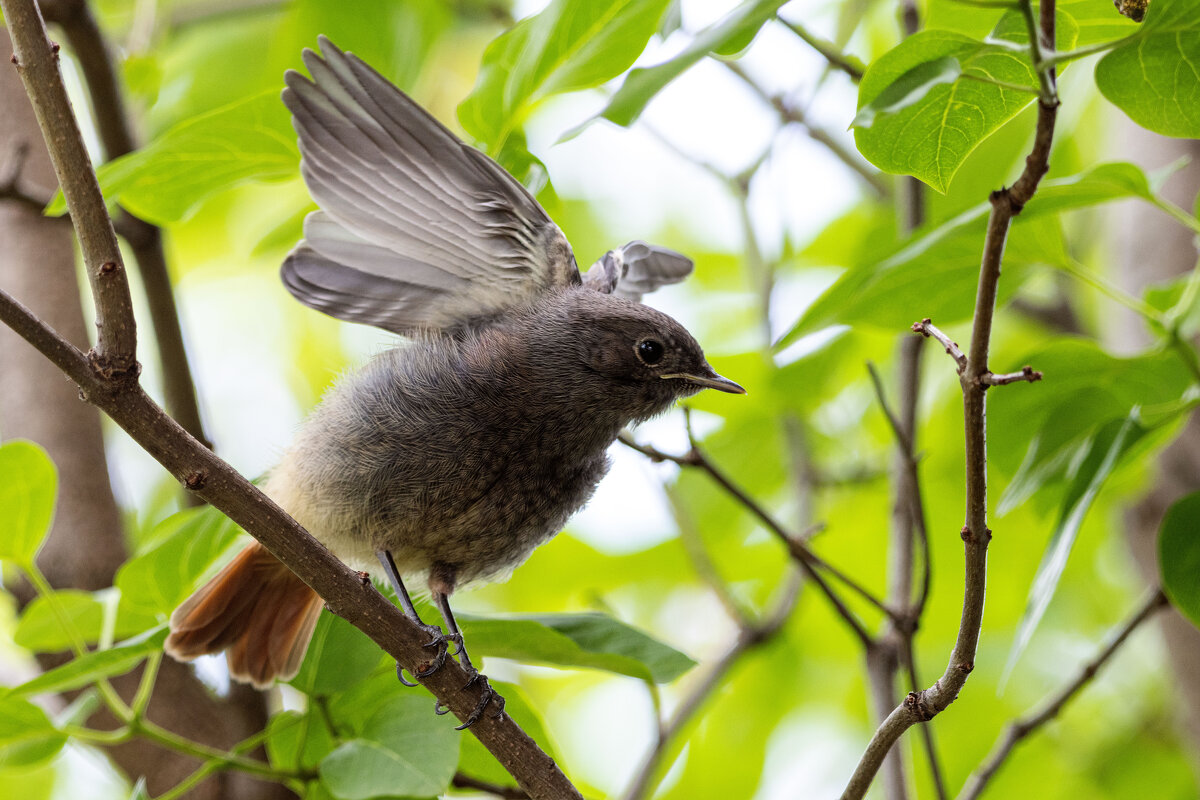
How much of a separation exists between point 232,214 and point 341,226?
10.8 feet

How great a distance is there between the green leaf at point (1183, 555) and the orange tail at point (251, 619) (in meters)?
1.96

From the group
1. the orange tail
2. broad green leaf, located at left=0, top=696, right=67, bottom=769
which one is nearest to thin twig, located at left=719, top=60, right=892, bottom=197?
the orange tail

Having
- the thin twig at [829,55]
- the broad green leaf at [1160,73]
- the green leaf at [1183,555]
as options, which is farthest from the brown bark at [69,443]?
the broad green leaf at [1160,73]

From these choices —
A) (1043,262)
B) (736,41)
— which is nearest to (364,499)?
(736,41)

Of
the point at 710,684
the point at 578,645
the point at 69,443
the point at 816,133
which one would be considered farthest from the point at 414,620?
the point at 816,133

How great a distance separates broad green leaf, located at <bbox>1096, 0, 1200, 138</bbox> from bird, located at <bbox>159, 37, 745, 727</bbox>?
44.6 inches

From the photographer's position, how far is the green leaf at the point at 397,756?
210cm

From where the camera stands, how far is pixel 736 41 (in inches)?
73.5

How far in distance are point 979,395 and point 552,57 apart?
118 centimetres

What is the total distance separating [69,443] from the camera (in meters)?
3.34

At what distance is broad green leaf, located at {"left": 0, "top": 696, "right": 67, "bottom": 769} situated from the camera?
88.2 inches

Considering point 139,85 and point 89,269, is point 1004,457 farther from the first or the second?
point 139,85

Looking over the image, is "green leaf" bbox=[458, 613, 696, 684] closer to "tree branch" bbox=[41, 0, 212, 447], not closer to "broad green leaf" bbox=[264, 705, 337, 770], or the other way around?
"broad green leaf" bbox=[264, 705, 337, 770]

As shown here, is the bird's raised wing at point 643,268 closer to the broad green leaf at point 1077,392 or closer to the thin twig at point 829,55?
the thin twig at point 829,55
